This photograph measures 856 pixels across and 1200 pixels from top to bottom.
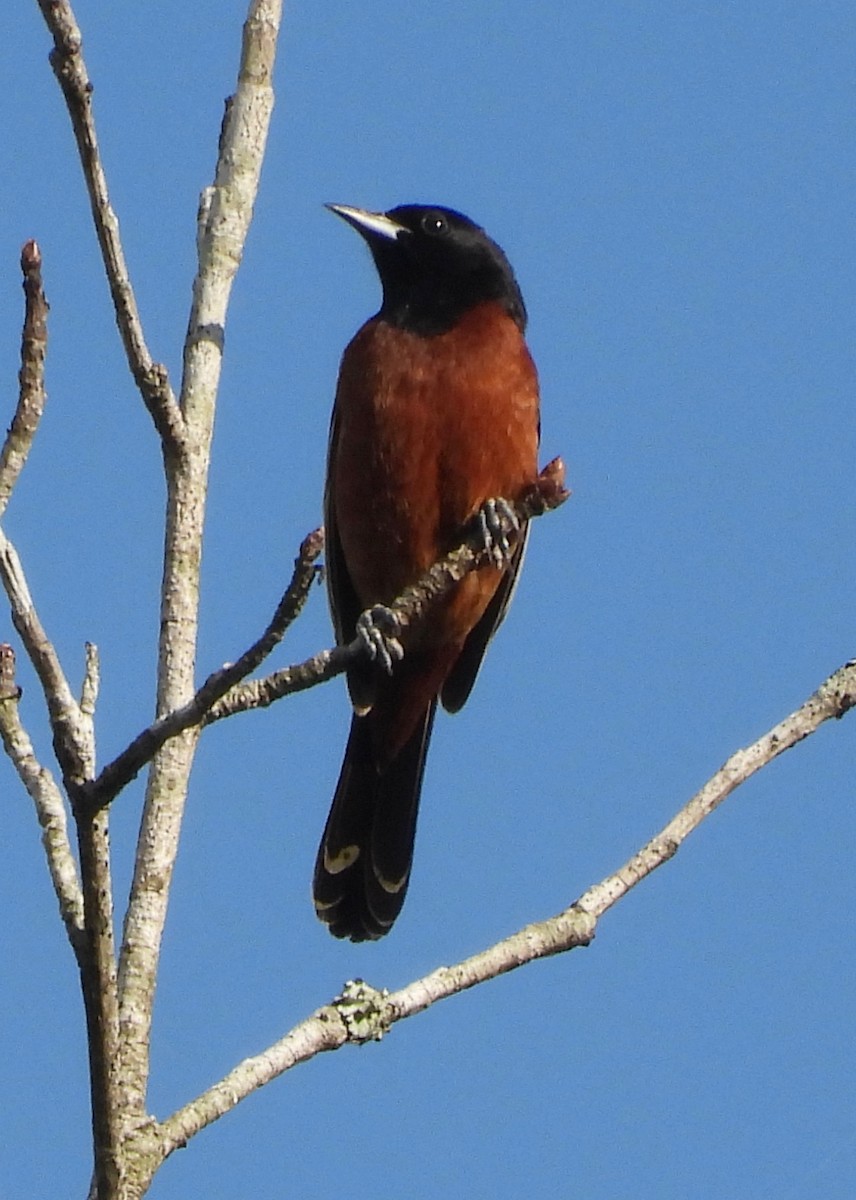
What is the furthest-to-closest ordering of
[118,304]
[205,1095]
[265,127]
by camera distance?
1. [265,127]
2. [118,304]
3. [205,1095]

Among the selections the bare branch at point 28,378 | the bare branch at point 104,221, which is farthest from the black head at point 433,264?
the bare branch at point 28,378

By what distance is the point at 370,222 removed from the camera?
6109 millimetres

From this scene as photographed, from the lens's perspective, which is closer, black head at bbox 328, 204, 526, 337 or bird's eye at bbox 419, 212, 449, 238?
black head at bbox 328, 204, 526, 337

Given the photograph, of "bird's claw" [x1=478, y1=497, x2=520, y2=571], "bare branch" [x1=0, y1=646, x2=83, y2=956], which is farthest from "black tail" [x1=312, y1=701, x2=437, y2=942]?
"bare branch" [x1=0, y1=646, x2=83, y2=956]

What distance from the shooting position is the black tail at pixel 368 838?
550cm

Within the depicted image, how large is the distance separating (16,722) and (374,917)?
8.16 ft

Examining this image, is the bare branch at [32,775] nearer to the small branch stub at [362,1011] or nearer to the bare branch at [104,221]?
the small branch stub at [362,1011]

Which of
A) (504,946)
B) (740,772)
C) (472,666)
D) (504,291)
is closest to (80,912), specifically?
(504,946)

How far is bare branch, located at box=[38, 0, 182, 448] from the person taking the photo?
11.0 feet

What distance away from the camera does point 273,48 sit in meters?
4.73

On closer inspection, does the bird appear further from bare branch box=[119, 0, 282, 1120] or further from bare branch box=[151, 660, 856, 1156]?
bare branch box=[151, 660, 856, 1156]

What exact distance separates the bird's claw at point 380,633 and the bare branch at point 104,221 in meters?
0.64

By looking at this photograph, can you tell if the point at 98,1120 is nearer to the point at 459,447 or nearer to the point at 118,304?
the point at 118,304

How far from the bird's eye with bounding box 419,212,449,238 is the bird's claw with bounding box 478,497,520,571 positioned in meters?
1.51
